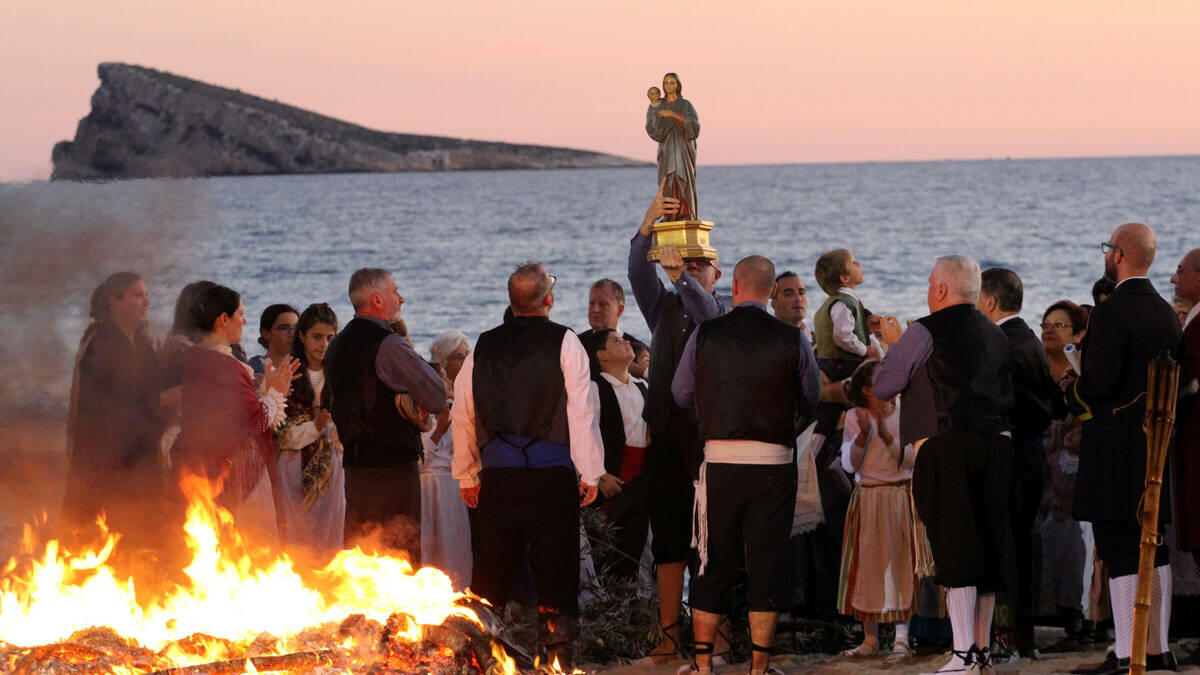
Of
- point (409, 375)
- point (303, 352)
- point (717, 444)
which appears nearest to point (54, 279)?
point (303, 352)

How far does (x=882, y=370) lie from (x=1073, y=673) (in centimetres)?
179

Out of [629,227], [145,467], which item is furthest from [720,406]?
[629,227]

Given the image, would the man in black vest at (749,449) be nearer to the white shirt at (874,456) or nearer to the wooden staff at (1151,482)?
the white shirt at (874,456)

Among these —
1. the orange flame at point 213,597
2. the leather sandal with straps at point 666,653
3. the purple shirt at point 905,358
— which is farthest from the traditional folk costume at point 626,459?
the orange flame at point 213,597

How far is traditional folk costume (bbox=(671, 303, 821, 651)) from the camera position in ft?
25.8

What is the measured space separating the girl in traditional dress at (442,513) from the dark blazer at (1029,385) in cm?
318

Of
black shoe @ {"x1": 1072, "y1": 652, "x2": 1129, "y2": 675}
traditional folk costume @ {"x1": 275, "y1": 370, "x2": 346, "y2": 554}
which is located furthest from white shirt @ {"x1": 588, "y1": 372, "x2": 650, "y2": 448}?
black shoe @ {"x1": 1072, "y1": 652, "x2": 1129, "y2": 675}

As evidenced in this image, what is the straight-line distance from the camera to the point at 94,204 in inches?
342

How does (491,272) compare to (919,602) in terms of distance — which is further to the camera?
(491,272)

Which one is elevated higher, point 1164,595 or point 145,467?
point 145,467

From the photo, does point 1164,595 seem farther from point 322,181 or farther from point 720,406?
point 322,181

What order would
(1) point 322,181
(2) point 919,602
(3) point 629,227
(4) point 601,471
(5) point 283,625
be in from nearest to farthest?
(5) point 283,625 → (4) point 601,471 → (2) point 919,602 → (3) point 629,227 → (1) point 322,181

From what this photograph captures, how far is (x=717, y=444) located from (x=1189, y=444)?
7.78 ft

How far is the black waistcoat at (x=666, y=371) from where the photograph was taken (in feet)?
28.2
